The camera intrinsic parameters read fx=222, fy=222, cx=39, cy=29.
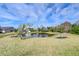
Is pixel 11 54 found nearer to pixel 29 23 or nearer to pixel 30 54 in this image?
pixel 30 54

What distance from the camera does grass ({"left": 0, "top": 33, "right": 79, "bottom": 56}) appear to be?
7.44 feet

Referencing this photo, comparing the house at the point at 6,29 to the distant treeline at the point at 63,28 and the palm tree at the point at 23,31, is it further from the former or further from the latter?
the distant treeline at the point at 63,28

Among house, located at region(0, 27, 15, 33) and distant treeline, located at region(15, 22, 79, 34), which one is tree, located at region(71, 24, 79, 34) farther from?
house, located at region(0, 27, 15, 33)

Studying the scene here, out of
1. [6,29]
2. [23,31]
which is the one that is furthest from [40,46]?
[6,29]

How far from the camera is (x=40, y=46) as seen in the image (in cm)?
228

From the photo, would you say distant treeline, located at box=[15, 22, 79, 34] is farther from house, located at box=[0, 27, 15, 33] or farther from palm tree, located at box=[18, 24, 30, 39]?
house, located at box=[0, 27, 15, 33]

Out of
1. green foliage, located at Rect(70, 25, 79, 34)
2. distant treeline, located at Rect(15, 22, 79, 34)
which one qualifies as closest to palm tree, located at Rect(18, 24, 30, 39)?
distant treeline, located at Rect(15, 22, 79, 34)

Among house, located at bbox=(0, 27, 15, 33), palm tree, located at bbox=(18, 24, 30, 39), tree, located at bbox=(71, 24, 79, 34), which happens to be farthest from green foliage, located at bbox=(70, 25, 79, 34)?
house, located at bbox=(0, 27, 15, 33)

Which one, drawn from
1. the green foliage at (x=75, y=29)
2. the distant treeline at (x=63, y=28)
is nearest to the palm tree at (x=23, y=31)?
the distant treeline at (x=63, y=28)

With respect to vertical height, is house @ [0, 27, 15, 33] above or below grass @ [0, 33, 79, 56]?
above

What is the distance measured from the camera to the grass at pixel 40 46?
7.44ft

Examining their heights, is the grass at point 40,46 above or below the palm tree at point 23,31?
below

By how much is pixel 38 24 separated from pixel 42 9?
16 cm

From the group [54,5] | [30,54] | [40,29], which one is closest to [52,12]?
[54,5]
